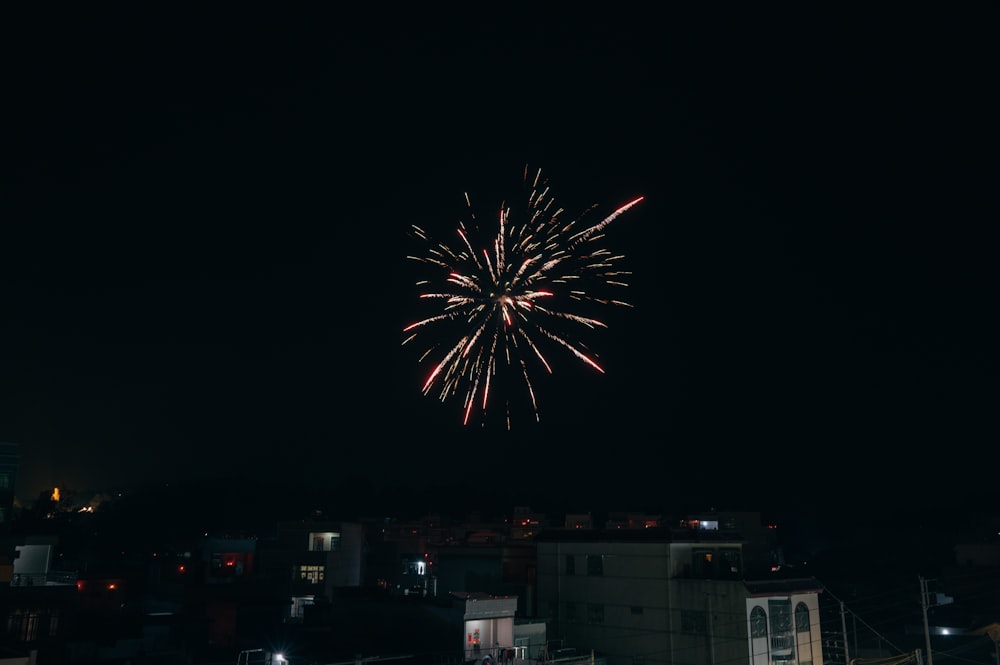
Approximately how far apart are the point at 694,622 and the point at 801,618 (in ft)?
19.7

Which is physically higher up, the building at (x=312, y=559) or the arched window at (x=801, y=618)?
the building at (x=312, y=559)

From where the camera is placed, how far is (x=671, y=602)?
38.9 metres

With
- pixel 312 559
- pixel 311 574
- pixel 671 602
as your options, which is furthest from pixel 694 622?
pixel 311 574

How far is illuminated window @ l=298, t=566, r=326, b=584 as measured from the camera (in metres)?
58.4

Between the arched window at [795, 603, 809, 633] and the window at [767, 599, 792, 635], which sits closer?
the window at [767, 599, 792, 635]

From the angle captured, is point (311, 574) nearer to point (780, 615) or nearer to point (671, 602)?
point (671, 602)

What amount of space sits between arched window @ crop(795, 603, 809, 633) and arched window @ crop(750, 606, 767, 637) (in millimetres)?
2665

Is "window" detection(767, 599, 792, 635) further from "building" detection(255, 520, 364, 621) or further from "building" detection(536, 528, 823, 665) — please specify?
"building" detection(255, 520, 364, 621)

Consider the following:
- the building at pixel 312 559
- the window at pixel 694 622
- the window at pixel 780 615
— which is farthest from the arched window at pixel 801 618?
the building at pixel 312 559

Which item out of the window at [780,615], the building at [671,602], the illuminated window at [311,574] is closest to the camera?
the building at [671,602]

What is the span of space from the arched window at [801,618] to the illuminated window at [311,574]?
35.4 m

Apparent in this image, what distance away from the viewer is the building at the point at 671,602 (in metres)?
36.8

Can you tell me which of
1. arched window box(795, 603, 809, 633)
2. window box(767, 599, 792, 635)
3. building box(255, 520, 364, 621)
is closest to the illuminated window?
building box(255, 520, 364, 621)

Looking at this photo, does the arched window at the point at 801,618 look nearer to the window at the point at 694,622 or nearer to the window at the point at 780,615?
the window at the point at 780,615
